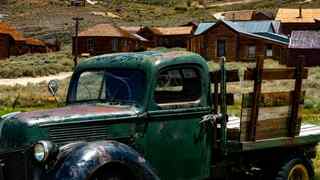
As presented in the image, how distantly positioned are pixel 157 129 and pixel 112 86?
787 millimetres

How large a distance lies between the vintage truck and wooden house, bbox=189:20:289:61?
5556 centimetres

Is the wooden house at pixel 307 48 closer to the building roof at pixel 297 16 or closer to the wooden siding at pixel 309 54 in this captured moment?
the wooden siding at pixel 309 54

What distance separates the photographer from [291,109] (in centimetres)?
891

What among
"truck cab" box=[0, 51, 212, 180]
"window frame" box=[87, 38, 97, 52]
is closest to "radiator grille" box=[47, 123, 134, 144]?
"truck cab" box=[0, 51, 212, 180]

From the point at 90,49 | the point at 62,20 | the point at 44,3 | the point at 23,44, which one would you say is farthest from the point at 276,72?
the point at 44,3

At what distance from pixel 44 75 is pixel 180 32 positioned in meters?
30.5

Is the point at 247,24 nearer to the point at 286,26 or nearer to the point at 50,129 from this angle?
the point at 286,26

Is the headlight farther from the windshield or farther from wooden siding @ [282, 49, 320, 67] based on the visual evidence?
wooden siding @ [282, 49, 320, 67]

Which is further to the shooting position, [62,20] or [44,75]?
[62,20]

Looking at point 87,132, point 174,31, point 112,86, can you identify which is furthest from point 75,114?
point 174,31

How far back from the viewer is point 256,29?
7056 cm

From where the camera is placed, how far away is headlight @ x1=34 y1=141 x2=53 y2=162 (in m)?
6.55

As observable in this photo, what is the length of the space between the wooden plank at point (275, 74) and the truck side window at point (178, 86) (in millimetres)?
653

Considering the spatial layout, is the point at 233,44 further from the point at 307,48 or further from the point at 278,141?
the point at 278,141
